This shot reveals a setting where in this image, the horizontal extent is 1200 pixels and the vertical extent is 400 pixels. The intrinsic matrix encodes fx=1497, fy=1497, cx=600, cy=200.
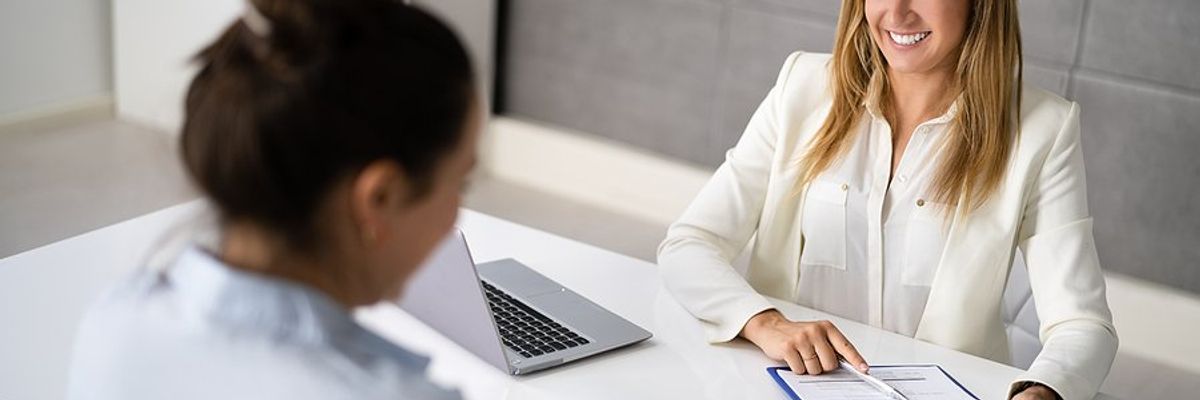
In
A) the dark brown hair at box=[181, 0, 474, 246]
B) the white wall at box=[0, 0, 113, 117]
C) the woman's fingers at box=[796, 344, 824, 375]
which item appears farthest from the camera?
the white wall at box=[0, 0, 113, 117]

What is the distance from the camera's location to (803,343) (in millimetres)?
1837

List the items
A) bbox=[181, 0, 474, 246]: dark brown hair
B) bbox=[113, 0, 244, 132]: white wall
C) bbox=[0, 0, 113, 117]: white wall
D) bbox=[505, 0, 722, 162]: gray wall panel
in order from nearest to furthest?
bbox=[181, 0, 474, 246]: dark brown hair → bbox=[505, 0, 722, 162]: gray wall panel → bbox=[0, 0, 113, 117]: white wall → bbox=[113, 0, 244, 132]: white wall

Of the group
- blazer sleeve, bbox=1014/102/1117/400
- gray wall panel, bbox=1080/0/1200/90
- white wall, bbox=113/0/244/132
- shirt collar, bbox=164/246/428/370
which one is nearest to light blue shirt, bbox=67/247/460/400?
shirt collar, bbox=164/246/428/370

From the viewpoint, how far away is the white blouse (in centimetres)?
218

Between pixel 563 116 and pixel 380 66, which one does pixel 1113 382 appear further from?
pixel 380 66

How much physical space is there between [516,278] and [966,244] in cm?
64

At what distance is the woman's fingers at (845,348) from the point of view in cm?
181

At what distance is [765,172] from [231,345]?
1.36 metres

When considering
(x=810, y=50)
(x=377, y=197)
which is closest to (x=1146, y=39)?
(x=810, y=50)

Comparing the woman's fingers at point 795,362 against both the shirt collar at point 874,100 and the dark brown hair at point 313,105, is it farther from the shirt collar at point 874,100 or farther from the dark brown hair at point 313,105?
the dark brown hair at point 313,105

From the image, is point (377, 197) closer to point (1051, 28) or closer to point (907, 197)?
point (907, 197)

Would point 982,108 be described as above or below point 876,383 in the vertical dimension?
above

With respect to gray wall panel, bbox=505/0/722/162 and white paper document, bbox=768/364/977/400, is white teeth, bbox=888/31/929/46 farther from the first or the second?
gray wall panel, bbox=505/0/722/162

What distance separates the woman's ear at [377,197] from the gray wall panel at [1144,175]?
9.19ft
